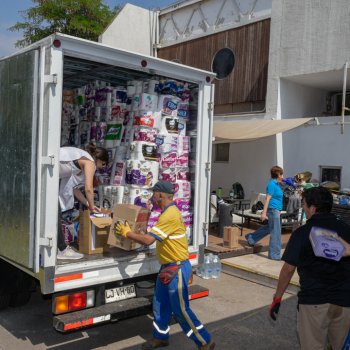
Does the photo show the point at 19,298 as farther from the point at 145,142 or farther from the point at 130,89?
the point at 130,89

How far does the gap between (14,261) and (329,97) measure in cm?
1220

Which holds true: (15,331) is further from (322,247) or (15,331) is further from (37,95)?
(322,247)

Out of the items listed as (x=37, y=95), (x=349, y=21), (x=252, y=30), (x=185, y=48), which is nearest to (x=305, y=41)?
(x=349, y=21)

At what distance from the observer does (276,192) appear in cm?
737

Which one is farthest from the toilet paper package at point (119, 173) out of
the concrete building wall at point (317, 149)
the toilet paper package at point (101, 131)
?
the concrete building wall at point (317, 149)

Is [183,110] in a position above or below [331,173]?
above

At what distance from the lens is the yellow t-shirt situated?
386 centimetres

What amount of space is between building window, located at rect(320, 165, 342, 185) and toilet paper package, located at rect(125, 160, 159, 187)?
7.88 meters

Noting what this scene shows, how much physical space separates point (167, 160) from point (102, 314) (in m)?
1.92

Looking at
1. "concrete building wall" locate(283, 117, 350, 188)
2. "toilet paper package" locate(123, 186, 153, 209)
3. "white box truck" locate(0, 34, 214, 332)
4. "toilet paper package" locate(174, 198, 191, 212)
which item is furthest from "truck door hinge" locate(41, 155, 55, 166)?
"concrete building wall" locate(283, 117, 350, 188)

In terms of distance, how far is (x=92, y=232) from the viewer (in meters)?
4.44

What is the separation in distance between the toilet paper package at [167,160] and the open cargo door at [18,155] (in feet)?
5.64

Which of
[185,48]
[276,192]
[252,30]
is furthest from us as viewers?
[185,48]

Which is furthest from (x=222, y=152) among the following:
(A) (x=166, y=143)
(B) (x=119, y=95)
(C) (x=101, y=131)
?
(A) (x=166, y=143)
